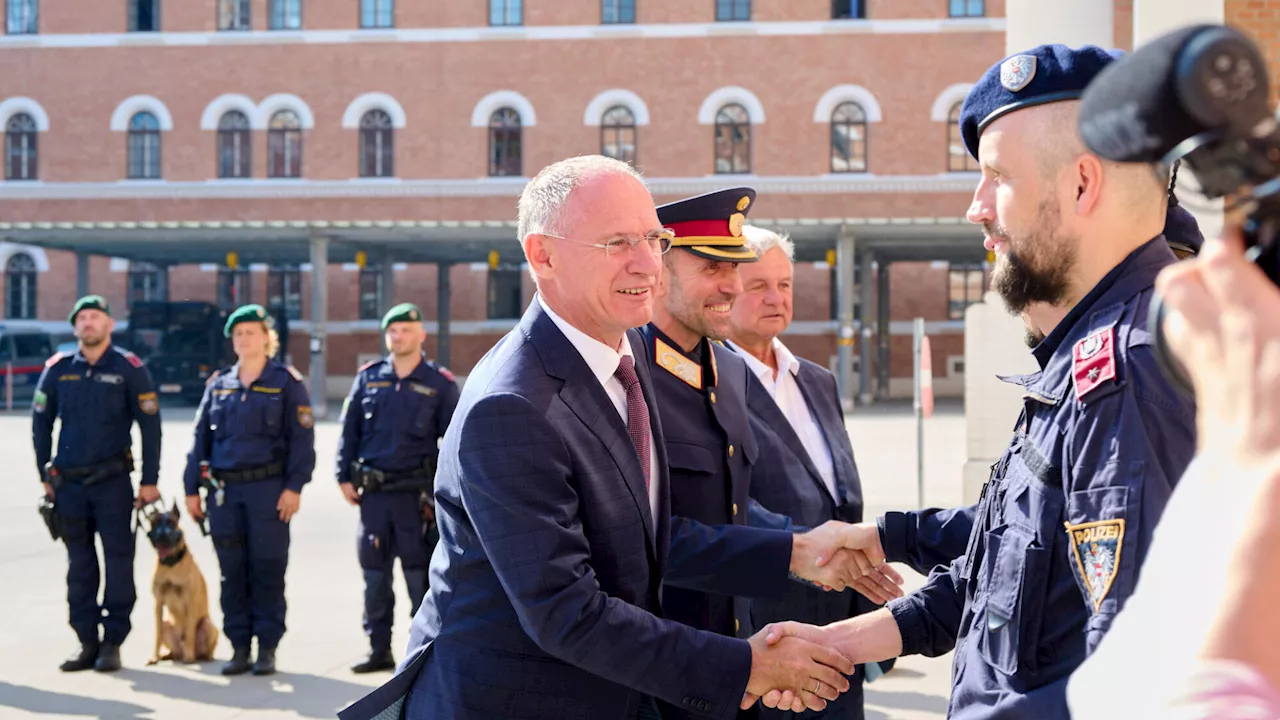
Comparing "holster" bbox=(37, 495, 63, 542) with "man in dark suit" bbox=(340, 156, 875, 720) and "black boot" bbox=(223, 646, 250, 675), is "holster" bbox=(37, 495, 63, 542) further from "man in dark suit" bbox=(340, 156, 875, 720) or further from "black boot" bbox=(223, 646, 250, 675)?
"man in dark suit" bbox=(340, 156, 875, 720)

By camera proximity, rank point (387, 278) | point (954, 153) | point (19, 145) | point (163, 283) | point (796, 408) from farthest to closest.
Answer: point (19, 145)
point (163, 283)
point (954, 153)
point (387, 278)
point (796, 408)

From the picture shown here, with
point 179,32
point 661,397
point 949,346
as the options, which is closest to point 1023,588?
point 661,397

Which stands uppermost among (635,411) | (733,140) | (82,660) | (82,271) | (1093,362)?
(733,140)

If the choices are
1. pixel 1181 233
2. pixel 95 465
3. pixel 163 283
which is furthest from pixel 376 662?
pixel 163 283

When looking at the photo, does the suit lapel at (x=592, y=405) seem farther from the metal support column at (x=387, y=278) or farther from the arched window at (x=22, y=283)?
the arched window at (x=22, y=283)

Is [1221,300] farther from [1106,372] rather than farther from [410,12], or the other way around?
[410,12]

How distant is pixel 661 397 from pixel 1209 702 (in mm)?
2470

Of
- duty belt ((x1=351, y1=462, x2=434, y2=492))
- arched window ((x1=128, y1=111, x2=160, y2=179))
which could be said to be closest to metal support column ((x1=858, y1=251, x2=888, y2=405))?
arched window ((x1=128, y1=111, x2=160, y2=179))

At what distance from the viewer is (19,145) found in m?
32.2

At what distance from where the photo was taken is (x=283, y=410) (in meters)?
7.25

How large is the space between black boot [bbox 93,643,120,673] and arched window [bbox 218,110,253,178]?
86.8ft

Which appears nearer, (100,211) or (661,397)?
(661,397)

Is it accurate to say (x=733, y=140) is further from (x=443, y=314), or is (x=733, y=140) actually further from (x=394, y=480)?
(x=394, y=480)

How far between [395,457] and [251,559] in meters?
0.97
